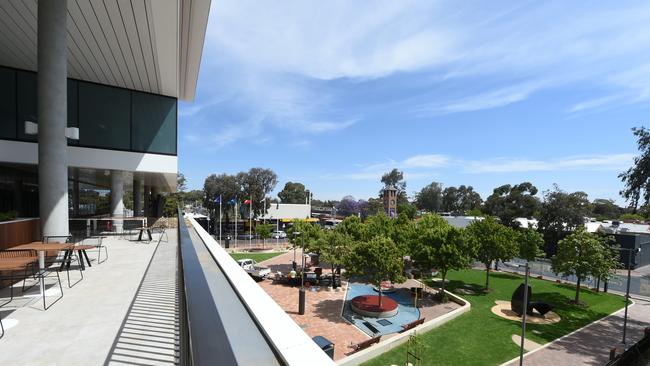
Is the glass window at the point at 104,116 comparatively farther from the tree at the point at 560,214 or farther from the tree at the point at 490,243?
the tree at the point at 560,214

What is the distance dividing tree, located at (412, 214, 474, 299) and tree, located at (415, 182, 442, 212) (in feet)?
323

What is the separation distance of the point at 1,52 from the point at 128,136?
613 centimetres

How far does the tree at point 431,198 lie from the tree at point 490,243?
9379cm

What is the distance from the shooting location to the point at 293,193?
118125 mm

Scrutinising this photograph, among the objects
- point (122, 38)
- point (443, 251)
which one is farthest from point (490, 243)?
point (122, 38)

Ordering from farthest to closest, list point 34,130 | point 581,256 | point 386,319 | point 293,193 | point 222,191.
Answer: point 293,193 < point 222,191 < point 581,256 < point 386,319 < point 34,130

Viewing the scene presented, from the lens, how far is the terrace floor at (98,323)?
4.00 m

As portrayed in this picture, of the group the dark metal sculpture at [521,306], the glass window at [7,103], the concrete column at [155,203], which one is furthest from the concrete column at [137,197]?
the dark metal sculpture at [521,306]

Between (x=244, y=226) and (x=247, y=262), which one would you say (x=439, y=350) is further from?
(x=244, y=226)

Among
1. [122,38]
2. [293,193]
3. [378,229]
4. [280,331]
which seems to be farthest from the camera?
[293,193]

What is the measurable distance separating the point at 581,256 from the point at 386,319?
17.7m

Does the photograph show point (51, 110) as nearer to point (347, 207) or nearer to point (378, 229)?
point (378, 229)

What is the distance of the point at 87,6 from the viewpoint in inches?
440

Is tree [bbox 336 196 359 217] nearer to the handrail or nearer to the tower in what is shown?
the tower
